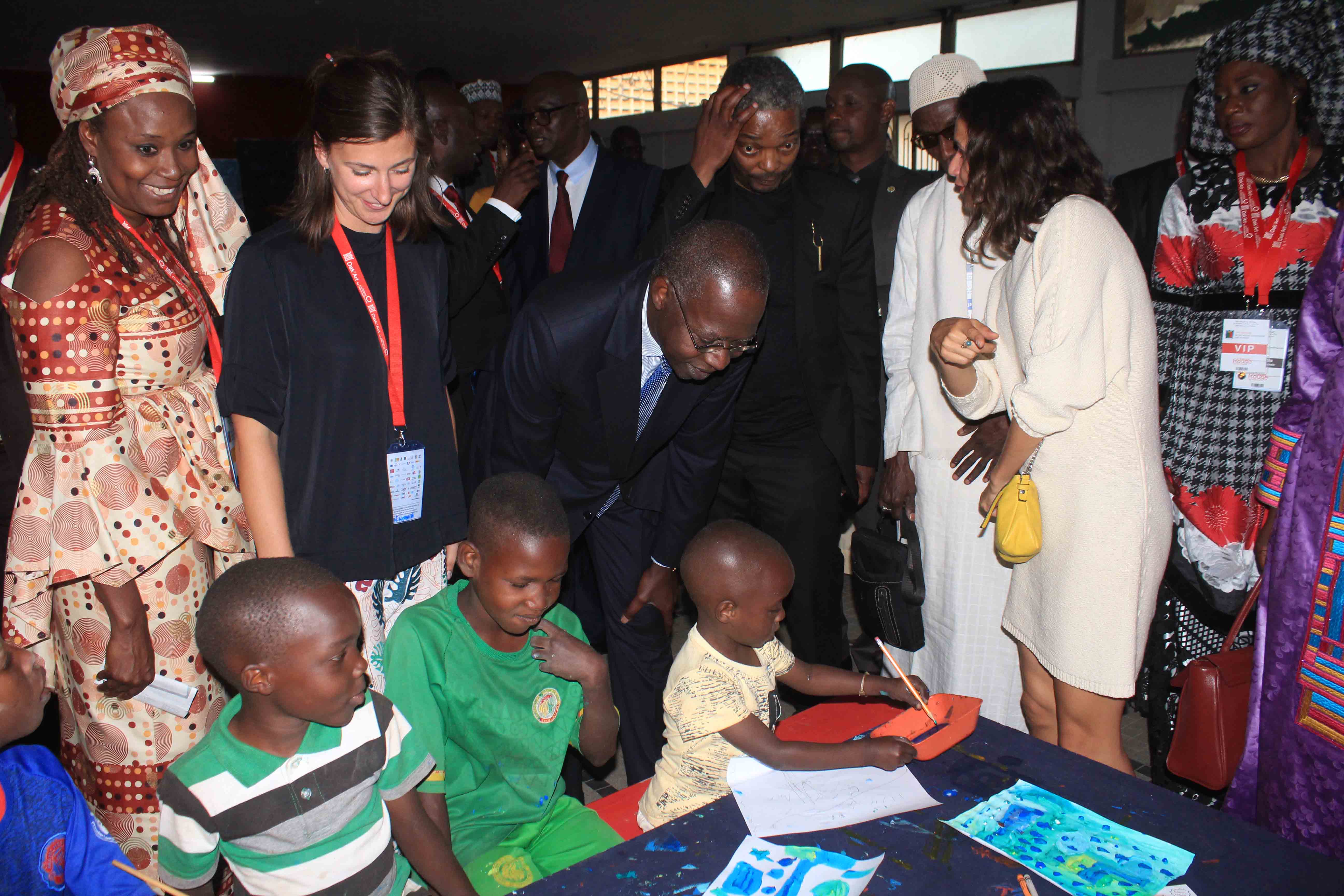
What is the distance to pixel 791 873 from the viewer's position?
126 centimetres

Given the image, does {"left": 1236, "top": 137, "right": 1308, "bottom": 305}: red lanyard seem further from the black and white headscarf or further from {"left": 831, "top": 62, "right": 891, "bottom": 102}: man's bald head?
{"left": 831, "top": 62, "right": 891, "bottom": 102}: man's bald head

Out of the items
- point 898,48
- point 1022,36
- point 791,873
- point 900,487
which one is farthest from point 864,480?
point 898,48

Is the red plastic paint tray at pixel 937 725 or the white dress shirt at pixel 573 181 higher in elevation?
the white dress shirt at pixel 573 181

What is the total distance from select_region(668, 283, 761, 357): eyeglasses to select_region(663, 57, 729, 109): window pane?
36.9 feet

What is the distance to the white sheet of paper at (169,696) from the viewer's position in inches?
71.2

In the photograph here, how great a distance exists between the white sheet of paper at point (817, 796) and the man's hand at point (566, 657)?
1.13 feet

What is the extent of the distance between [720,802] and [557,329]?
117cm

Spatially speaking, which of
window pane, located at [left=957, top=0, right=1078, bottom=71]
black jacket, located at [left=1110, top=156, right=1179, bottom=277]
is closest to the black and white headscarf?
black jacket, located at [left=1110, top=156, right=1179, bottom=277]

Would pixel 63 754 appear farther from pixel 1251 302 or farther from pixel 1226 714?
pixel 1251 302

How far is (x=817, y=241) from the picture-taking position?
2.82 metres

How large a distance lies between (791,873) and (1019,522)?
1032mm

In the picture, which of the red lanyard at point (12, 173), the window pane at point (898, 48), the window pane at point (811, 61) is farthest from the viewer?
the window pane at point (811, 61)

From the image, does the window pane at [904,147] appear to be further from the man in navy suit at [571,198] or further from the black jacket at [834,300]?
the black jacket at [834,300]

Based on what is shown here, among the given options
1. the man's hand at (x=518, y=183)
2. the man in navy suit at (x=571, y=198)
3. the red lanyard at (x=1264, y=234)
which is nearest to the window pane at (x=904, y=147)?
the man in navy suit at (x=571, y=198)
